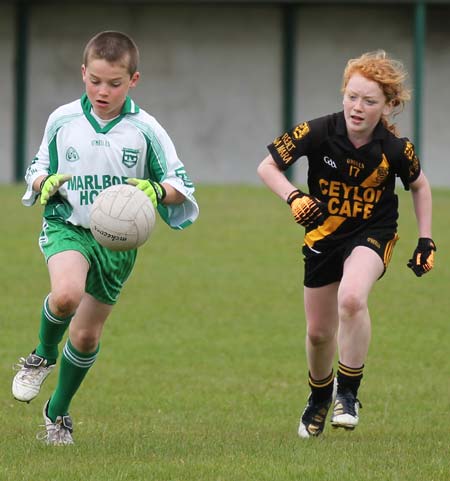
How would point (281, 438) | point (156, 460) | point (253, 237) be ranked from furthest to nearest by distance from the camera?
point (253, 237), point (281, 438), point (156, 460)

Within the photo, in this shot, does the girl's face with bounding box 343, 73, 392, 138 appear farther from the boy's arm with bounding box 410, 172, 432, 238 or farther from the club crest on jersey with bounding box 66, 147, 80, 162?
the club crest on jersey with bounding box 66, 147, 80, 162

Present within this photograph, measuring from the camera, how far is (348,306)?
7.23 m

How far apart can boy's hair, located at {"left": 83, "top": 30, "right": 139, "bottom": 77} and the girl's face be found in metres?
1.18

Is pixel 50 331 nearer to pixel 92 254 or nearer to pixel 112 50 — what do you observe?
pixel 92 254

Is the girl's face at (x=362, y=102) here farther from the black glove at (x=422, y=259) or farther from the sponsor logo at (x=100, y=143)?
the sponsor logo at (x=100, y=143)

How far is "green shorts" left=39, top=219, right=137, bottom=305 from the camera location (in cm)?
718

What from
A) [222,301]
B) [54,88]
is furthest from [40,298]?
[54,88]

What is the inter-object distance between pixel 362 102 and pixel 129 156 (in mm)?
1294

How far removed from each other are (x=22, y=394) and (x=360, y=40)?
23158 mm

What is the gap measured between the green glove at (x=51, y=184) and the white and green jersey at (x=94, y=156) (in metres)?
0.25

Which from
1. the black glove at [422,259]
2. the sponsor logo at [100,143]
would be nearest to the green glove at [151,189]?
the sponsor logo at [100,143]

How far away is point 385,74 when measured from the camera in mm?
7473

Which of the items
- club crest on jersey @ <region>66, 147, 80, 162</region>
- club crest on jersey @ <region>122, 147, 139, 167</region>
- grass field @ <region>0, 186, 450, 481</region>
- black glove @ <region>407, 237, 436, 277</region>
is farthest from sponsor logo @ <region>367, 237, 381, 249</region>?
club crest on jersey @ <region>66, 147, 80, 162</region>

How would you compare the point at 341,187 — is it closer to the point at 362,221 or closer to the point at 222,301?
the point at 362,221
